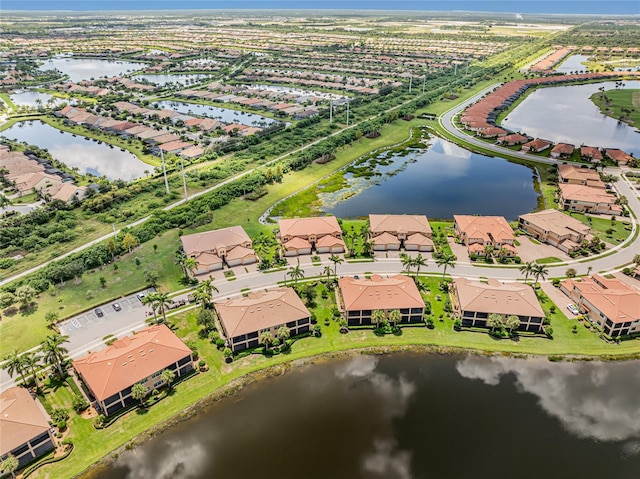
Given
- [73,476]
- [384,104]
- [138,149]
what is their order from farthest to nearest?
[384,104] → [138,149] → [73,476]

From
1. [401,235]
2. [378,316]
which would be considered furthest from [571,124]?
[378,316]

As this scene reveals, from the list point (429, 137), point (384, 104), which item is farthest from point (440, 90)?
point (429, 137)

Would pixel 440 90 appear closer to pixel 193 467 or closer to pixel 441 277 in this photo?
pixel 441 277

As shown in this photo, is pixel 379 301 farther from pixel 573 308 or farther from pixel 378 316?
pixel 573 308

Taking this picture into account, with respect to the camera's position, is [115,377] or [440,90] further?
[440,90]

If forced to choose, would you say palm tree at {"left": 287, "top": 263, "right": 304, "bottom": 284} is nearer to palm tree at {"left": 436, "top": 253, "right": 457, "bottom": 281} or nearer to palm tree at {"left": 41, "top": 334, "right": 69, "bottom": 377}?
palm tree at {"left": 436, "top": 253, "right": 457, "bottom": 281}

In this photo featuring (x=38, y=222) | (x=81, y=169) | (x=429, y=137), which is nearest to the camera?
(x=38, y=222)

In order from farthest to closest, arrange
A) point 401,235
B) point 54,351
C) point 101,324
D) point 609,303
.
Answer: point 401,235 → point 609,303 → point 101,324 → point 54,351
